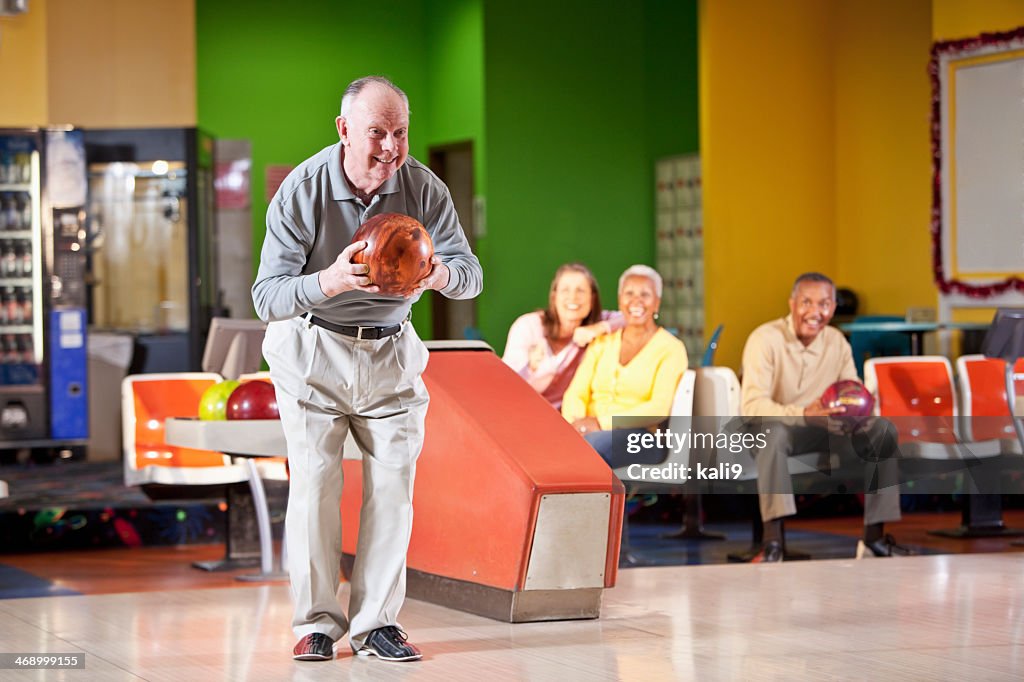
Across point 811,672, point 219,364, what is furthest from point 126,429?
point 811,672

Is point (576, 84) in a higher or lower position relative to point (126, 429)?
higher

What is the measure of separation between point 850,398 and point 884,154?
4430 mm

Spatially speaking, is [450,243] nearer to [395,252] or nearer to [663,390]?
[395,252]

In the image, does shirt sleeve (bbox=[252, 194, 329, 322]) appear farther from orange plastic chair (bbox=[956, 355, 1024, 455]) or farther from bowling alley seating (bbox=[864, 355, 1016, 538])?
orange plastic chair (bbox=[956, 355, 1024, 455])

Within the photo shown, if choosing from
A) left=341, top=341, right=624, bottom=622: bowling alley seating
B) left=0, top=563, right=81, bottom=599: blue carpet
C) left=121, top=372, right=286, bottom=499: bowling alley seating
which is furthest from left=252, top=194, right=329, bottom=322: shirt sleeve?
left=0, top=563, right=81, bottom=599: blue carpet

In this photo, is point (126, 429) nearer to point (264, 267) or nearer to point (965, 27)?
point (264, 267)

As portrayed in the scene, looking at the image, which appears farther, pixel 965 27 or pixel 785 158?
pixel 785 158

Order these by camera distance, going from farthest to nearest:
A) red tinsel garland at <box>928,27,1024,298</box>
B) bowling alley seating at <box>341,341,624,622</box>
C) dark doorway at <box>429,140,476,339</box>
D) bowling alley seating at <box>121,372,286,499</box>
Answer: dark doorway at <box>429,140,476,339</box>, red tinsel garland at <box>928,27,1024,298</box>, bowling alley seating at <box>121,372,286,499</box>, bowling alley seating at <box>341,341,624,622</box>

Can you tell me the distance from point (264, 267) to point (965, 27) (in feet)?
20.7

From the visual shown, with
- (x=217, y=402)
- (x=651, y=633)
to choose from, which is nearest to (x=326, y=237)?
(x=651, y=633)

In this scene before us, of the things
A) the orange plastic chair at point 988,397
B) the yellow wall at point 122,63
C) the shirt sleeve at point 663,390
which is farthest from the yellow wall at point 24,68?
the orange plastic chair at point 988,397

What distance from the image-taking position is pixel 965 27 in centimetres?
845

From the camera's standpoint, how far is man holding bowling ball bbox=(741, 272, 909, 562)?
548 cm

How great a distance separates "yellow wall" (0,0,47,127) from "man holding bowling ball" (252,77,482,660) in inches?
261
